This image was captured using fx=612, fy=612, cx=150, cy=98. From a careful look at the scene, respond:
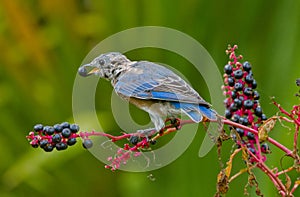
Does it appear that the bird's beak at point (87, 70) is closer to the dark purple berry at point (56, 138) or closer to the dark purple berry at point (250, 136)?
the dark purple berry at point (56, 138)

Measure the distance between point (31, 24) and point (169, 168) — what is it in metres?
1.06

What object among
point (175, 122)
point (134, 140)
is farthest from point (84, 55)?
point (134, 140)

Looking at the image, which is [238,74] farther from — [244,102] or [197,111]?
[197,111]

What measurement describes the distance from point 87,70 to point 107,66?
0.25 feet

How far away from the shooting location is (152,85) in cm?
184

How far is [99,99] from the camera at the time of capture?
9.93 ft

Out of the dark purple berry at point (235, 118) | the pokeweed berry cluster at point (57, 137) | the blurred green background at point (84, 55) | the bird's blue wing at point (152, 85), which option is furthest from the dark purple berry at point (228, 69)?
the blurred green background at point (84, 55)

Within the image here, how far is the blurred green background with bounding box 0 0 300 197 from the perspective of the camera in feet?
8.91

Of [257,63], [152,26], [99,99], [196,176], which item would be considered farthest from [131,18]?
[196,176]

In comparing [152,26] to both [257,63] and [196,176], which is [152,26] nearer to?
[257,63]

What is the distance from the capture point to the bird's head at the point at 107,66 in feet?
5.99

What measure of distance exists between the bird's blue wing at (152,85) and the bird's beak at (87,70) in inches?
3.5

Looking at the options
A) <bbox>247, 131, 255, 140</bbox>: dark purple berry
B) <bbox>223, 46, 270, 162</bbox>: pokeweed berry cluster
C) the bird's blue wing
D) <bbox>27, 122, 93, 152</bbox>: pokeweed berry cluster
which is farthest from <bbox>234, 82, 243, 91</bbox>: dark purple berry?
<bbox>27, 122, 93, 152</bbox>: pokeweed berry cluster

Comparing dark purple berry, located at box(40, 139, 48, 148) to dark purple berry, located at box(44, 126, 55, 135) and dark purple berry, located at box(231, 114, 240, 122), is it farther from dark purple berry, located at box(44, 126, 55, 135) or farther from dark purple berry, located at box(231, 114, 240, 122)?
dark purple berry, located at box(231, 114, 240, 122)
